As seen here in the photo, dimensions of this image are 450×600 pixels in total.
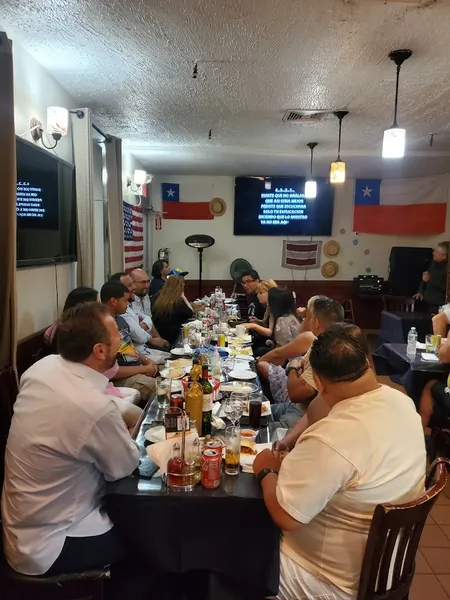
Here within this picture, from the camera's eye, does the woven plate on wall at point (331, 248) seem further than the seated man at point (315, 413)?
Yes

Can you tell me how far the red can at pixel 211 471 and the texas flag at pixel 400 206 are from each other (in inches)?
276

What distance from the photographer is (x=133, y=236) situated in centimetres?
641

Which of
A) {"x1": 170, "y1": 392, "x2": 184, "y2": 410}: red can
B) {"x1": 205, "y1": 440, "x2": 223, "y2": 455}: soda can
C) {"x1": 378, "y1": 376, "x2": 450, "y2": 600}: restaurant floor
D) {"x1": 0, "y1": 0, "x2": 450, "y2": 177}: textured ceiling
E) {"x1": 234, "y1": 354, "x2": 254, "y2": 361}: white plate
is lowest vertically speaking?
{"x1": 378, "y1": 376, "x2": 450, "y2": 600}: restaurant floor

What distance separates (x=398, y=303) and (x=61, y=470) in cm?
746

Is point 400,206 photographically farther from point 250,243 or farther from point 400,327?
point 400,327

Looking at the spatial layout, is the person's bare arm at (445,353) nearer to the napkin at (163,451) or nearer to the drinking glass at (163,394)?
the drinking glass at (163,394)

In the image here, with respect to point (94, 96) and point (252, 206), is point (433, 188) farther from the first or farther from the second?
point (94, 96)

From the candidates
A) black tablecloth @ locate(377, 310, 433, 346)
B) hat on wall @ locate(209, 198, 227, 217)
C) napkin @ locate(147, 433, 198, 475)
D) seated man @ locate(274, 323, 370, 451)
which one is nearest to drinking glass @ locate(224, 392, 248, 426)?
seated man @ locate(274, 323, 370, 451)

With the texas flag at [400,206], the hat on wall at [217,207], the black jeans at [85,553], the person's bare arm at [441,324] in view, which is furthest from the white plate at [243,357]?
the texas flag at [400,206]

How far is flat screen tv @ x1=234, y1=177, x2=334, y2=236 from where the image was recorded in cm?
768

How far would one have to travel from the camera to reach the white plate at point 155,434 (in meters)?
1.82

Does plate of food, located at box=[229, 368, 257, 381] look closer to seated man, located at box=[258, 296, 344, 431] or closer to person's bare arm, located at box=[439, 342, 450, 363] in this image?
seated man, located at box=[258, 296, 344, 431]

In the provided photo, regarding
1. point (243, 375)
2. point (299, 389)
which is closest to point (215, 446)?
point (299, 389)

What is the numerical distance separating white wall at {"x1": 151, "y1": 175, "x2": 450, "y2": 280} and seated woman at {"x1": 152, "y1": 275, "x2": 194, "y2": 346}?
121 inches
